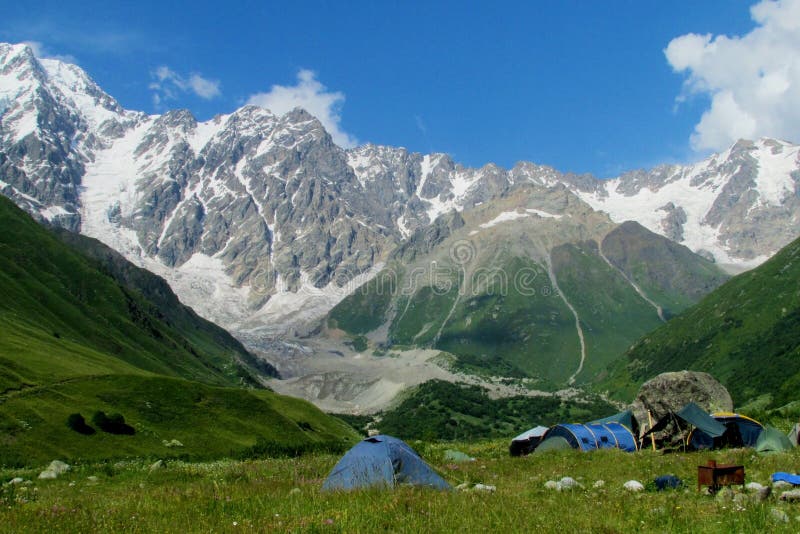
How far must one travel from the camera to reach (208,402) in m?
80.1

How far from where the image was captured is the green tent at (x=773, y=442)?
31.8 metres

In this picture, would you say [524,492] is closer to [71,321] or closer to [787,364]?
[71,321]

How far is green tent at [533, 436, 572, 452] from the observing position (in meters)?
43.2

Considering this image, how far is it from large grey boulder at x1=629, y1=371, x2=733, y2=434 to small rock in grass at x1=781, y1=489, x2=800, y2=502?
32.4 metres

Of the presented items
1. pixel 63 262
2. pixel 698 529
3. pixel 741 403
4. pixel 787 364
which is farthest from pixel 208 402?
pixel 787 364

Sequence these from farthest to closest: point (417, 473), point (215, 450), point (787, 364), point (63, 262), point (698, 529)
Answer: point (787, 364)
point (63, 262)
point (215, 450)
point (417, 473)
point (698, 529)

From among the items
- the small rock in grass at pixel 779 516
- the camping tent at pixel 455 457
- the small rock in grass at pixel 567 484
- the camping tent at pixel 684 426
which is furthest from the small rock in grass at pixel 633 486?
the camping tent at pixel 684 426

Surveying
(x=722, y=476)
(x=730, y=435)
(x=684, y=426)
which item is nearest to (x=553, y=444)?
(x=684, y=426)

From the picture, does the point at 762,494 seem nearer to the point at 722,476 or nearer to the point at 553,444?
the point at 722,476

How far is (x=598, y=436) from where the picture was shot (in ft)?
141

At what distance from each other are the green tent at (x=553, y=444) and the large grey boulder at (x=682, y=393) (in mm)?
7599

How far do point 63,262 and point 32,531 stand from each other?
19355 centimetres

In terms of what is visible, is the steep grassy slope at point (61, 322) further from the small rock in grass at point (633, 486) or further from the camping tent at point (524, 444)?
the small rock in grass at point (633, 486)

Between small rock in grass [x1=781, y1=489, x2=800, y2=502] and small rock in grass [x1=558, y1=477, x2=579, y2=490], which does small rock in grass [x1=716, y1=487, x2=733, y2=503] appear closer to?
small rock in grass [x1=781, y1=489, x2=800, y2=502]
